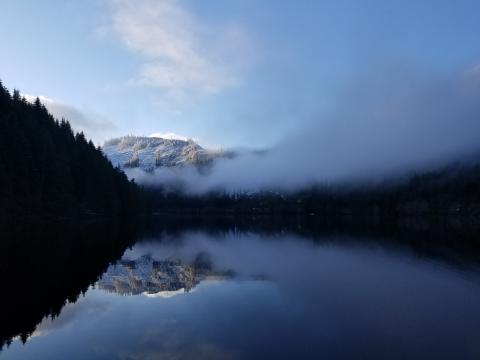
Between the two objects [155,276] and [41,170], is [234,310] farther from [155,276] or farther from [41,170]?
[41,170]

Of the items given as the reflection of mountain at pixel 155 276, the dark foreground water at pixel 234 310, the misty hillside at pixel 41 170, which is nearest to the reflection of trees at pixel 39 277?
the dark foreground water at pixel 234 310

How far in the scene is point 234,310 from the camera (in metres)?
22.9

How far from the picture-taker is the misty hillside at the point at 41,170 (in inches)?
3054

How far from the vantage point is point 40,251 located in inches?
1636

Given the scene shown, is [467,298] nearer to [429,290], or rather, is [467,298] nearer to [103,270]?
[429,290]

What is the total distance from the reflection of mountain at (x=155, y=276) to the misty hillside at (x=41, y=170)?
42.2 metres

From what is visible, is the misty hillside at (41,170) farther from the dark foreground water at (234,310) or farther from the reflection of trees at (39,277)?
the dark foreground water at (234,310)

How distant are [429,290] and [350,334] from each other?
1337 centimetres

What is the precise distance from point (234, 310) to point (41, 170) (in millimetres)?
79568

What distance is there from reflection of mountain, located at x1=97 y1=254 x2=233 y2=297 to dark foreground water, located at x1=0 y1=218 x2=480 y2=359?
0.31 feet

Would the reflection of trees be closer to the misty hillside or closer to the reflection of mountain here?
the reflection of mountain

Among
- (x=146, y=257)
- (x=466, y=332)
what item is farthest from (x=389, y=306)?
(x=146, y=257)

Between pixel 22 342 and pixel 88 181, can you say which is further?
pixel 88 181

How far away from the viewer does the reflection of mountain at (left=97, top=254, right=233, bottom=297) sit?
28.7m
